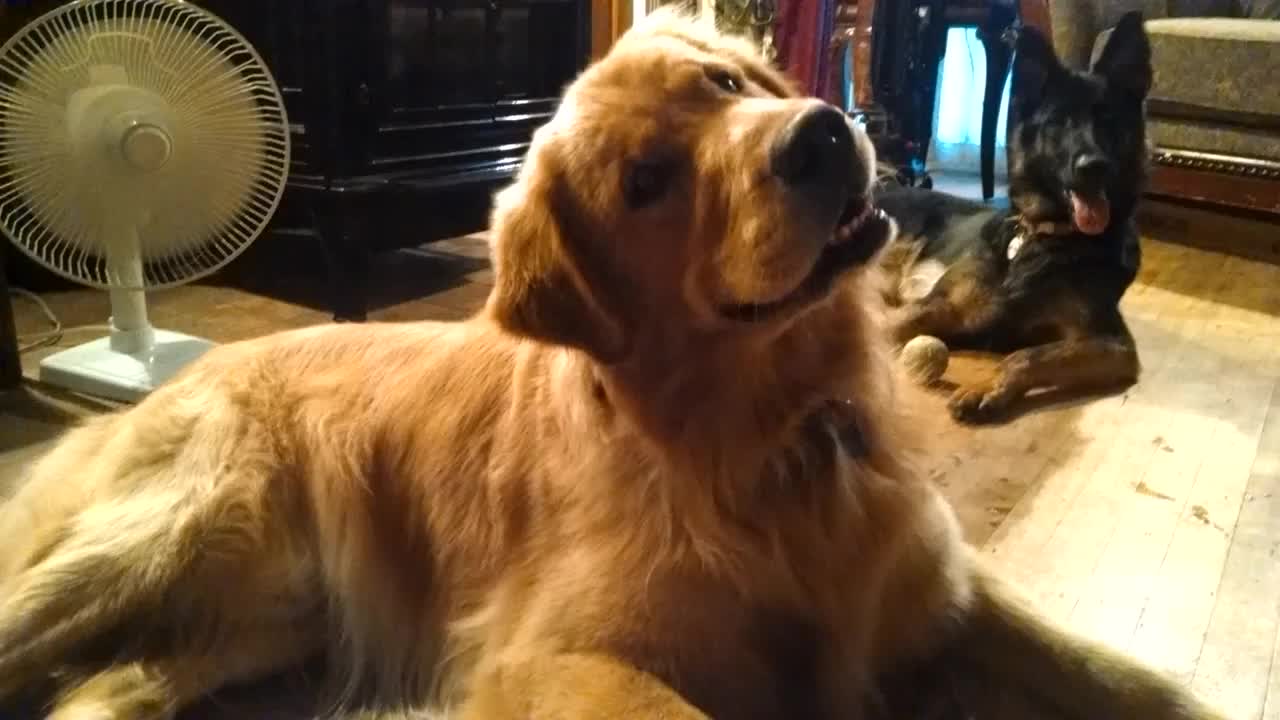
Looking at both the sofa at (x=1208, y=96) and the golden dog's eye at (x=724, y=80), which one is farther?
the sofa at (x=1208, y=96)

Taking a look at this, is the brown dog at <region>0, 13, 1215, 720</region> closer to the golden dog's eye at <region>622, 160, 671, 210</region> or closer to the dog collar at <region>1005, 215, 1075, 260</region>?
the golden dog's eye at <region>622, 160, 671, 210</region>

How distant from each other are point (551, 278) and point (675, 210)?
0.64ft

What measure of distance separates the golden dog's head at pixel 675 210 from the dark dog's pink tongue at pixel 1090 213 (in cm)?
227

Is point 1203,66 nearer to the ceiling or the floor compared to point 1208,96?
nearer to the ceiling

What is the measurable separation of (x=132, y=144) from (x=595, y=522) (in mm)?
1786

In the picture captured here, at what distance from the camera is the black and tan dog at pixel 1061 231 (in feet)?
11.2

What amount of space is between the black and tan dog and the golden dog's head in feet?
6.69

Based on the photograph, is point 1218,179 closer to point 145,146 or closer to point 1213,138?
point 1213,138

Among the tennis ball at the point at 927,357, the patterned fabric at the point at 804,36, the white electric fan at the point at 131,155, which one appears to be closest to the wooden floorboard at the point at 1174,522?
the tennis ball at the point at 927,357

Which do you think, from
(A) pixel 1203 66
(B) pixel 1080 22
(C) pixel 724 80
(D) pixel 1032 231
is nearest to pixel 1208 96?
(A) pixel 1203 66

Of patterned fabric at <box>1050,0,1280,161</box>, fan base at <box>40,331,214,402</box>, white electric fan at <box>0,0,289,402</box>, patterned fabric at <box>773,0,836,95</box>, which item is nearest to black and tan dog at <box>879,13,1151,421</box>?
patterned fabric at <box>773,0,836,95</box>

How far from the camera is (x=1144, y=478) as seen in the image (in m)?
2.54

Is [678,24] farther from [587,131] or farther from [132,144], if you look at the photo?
[132,144]

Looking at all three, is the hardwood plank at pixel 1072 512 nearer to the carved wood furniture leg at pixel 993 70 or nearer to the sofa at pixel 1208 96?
the sofa at pixel 1208 96
